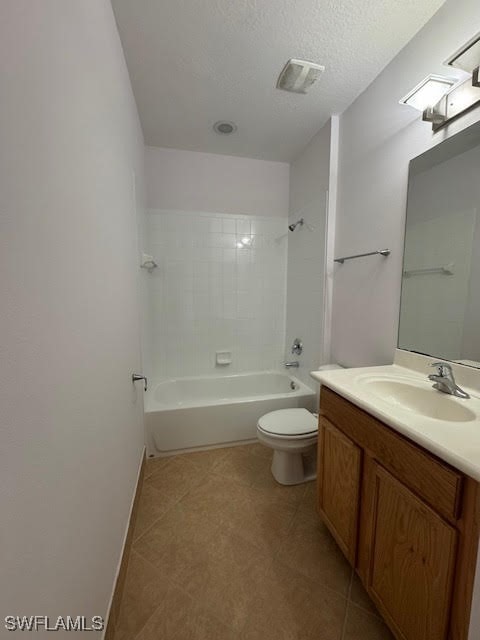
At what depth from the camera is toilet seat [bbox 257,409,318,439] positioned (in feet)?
5.41

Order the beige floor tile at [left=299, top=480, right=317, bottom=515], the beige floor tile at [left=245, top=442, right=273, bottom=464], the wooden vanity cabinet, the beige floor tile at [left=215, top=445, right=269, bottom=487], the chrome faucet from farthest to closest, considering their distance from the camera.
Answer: the beige floor tile at [left=245, top=442, right=273, bottom=464] → the beige floor tile at [left=215, top=445, right=269, bottom=487] → the beige floor tile at [left=299, top=480, right=317, bottom=515] → the chrome faucet → the wooden vanity cabinet

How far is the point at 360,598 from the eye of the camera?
1.11 metres

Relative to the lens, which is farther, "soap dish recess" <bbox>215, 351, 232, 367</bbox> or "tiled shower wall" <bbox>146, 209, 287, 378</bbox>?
"soap dish recess" <bbox>215, 351, 232, 367</bbox>

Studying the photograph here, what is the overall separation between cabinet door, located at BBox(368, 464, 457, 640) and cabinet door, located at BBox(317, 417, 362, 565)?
104 mm

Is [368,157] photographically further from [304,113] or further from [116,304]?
[116,304]

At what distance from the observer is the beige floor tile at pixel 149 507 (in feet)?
4.72

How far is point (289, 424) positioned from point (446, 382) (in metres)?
0.96

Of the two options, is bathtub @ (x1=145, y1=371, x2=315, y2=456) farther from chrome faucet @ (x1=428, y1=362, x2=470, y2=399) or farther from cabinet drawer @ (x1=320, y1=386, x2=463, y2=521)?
chrome faucet @ (x1=428, y1=362, x2=470, y2=399)

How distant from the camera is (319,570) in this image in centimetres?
122

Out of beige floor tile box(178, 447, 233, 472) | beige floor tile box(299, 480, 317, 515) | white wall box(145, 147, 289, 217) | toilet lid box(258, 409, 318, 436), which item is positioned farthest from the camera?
white wall box(145, 147, 289, 217)

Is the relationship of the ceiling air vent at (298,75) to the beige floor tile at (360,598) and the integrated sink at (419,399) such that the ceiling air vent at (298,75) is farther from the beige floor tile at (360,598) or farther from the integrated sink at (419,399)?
the beige floor tile at (360,598)

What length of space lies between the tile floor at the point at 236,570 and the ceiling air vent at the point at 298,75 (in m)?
2.55

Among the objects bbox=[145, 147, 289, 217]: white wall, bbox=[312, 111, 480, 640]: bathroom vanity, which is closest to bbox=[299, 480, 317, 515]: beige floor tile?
bbox=[312, 111, 480, 640]: bathroom vanity

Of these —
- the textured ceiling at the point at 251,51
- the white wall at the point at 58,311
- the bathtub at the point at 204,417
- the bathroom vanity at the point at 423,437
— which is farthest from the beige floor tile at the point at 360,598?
the textured ceiling at the point at 251,51
